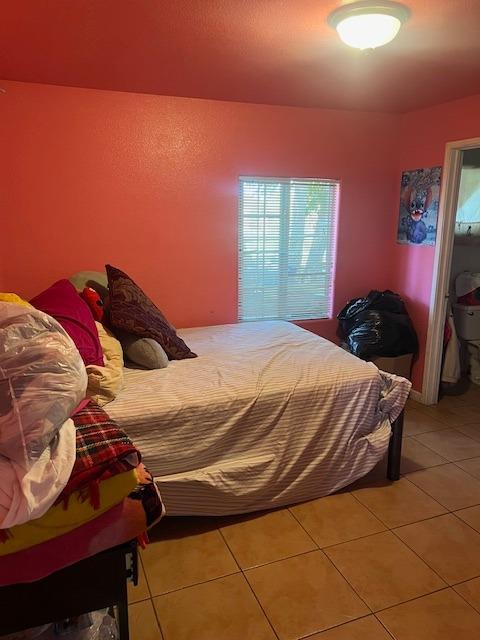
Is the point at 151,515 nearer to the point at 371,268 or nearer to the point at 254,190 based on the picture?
the point at 254,190

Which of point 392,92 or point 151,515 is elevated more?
point 392,92

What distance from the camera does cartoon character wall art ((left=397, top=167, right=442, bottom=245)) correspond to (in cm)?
350

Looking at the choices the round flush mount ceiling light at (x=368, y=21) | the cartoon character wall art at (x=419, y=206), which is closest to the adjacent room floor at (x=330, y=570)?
the cartoon character wall art at (x=419, y=206)

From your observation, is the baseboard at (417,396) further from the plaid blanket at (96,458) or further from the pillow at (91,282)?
the plaid blanket at (96,458)

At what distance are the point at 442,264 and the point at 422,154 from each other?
88cm

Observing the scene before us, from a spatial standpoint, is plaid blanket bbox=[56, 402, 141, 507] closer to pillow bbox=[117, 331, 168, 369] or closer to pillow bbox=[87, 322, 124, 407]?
pillow bbox=[87, 322, 124, 407]

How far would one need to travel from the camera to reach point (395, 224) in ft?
12.8

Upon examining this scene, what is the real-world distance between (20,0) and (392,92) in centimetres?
224

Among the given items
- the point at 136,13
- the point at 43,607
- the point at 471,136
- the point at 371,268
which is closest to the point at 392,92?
the point at 471,136

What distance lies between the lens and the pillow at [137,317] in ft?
8.20

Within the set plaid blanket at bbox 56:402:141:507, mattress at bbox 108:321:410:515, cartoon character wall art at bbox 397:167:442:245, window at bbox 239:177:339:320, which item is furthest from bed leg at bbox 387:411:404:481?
plaid blanket at bbox 56:402:141:507

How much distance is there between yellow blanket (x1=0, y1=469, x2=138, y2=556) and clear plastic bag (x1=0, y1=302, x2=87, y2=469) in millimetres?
153

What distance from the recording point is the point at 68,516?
1.17 metres

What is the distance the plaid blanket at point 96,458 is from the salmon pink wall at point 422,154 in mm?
3007
